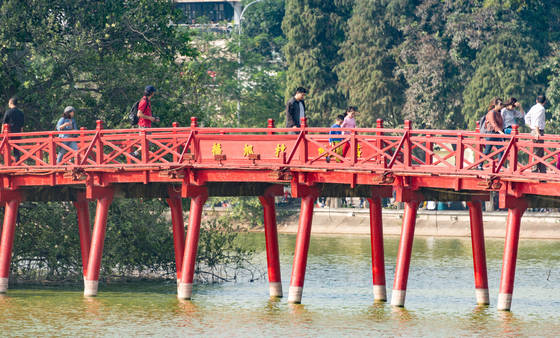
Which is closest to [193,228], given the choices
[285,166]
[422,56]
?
[285,166]

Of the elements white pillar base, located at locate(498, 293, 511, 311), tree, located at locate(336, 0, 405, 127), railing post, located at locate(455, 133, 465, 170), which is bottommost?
white pillar base, located at locate(498, 293, 511, 311)

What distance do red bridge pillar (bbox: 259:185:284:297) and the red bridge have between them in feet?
0.11

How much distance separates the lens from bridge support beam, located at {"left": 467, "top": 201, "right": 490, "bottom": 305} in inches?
1718

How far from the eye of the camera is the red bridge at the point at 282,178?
3919 cm

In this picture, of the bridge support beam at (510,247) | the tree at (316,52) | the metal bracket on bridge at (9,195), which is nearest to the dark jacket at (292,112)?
the bridge support beam at (510,247)

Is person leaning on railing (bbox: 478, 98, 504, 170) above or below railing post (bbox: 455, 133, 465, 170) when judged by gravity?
above

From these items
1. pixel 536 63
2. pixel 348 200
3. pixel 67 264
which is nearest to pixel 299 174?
pixel 67 264

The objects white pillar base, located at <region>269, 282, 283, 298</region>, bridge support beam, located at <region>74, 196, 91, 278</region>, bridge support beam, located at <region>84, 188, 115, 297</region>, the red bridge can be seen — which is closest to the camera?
the red bridge

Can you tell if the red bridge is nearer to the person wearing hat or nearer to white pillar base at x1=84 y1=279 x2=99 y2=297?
white pillar base at x1=84 y1=279 x2=99 y2=297

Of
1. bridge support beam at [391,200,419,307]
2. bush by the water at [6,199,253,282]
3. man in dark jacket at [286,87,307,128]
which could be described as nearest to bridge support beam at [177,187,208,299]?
man in dark jacket at [286,87,307,128]

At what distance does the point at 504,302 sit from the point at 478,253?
285 centimetres

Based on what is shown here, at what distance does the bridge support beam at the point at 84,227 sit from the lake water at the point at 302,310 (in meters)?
1.17

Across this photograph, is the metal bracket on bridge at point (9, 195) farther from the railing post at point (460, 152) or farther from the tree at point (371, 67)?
the tree at point (371, 67)

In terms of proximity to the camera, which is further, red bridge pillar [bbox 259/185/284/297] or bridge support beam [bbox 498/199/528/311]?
red bridge pillar [bbox 259/185/284/297]
